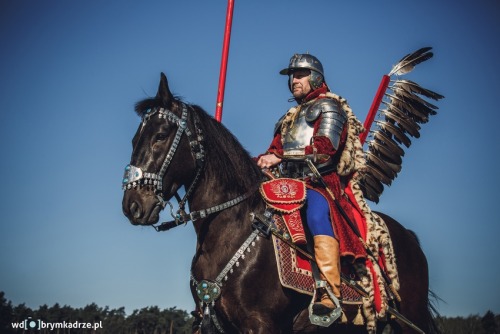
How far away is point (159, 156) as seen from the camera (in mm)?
5945

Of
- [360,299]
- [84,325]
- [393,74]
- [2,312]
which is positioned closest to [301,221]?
[360,299]

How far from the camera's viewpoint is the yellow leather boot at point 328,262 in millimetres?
6137

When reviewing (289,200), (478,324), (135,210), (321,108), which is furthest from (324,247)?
(478,324)

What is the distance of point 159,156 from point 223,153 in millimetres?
833

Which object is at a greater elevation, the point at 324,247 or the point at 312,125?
the point at 312,125

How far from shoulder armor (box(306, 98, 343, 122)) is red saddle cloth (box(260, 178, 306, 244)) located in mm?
883

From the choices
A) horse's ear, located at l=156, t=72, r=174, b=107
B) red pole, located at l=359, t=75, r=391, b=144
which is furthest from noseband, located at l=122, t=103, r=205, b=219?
red pole, located at l=359, t=75, r=391, b=144

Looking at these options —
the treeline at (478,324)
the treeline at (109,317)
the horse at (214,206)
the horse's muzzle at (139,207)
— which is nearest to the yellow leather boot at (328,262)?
the horse at (214,206)

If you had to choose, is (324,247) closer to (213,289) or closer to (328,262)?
(328,262)

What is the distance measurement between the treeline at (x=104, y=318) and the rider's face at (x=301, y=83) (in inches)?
275

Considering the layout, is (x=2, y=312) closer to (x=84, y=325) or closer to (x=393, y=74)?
(x=84, y=325)

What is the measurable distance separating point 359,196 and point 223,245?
2174 millimetres

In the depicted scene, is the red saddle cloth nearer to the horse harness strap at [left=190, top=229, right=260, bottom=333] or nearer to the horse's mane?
the horse's mane

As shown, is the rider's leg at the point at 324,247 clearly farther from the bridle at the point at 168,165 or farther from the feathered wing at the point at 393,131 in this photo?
the feathered wing at the point at 393,131
